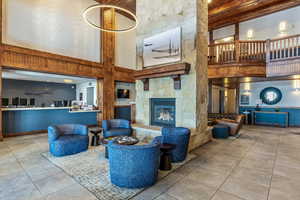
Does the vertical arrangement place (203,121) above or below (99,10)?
below

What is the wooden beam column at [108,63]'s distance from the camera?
24.4 ft

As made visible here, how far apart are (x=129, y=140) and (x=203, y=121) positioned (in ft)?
8.20

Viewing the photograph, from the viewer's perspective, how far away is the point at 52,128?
142 inches

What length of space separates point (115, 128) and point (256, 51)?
673 cm

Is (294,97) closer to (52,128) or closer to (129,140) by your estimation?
(129,140)

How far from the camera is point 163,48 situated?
4.79 metres

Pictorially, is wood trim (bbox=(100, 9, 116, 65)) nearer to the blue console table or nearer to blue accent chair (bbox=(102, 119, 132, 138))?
blue accent chair (bbox=(102, 119, 132, 138))

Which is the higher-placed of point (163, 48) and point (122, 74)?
point (163, 48)

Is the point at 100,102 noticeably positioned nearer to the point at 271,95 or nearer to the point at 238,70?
the point at 238,70

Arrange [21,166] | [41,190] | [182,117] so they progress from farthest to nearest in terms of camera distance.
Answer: [182,117] < [21,166] < [41,190]

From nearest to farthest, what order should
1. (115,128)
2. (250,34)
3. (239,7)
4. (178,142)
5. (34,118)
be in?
(178,142) → (115,128) → (34,118) → (239,7) → (250,34)

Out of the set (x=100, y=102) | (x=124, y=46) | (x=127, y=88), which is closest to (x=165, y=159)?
(x=100, y=102)

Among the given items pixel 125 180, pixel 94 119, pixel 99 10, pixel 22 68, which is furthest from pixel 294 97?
pixel 22 68

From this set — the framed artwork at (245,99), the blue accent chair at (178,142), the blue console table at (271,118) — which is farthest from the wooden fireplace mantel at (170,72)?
the framed artwork at (245,99)
